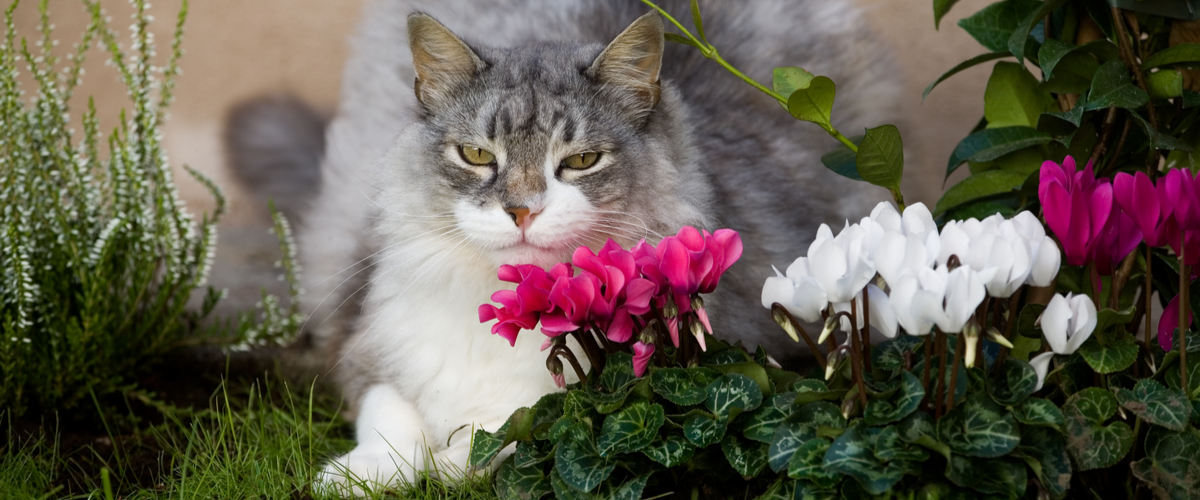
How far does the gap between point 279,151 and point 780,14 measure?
1580mm

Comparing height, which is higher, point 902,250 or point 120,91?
point 120,91

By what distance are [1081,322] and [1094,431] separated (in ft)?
0.50

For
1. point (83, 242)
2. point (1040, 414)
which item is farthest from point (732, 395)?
point (83, 242)

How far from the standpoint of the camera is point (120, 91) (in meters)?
2.70

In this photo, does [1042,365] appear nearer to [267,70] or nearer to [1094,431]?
[1094,431]

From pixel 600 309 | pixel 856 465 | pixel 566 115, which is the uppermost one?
pixel 566 115

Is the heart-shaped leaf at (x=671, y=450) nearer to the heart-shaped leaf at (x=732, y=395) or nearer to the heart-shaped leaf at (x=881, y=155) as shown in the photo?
the heart-shaped leaf at (x=732, y=395)

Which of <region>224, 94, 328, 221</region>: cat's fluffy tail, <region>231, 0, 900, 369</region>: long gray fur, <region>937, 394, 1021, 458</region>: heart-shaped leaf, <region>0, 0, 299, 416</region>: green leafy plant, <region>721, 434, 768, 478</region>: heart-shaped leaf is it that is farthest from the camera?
<region>224, 94, 328, 221</region>: cat's fluffy tail

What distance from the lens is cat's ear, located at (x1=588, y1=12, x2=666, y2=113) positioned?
1456 mm

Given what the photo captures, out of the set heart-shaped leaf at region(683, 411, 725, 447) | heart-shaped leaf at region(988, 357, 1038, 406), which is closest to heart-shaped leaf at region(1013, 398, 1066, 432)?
heart-shaped leaf at region(988, 357, 1038, 406)

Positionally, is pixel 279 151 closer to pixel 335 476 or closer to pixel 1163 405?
pixel 335 476

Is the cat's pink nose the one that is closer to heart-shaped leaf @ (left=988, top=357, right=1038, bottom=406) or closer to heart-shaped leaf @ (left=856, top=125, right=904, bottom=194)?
heart-shaped leaf @ (left=856, top=125, right=904, bottom=194)

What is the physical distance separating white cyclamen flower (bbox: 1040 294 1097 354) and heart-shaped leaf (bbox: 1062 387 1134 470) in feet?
0.31

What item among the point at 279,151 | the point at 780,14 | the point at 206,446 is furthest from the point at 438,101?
the point at 279,151
